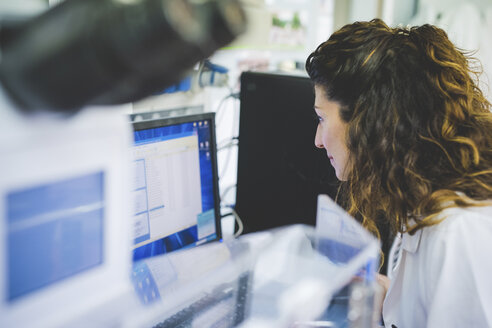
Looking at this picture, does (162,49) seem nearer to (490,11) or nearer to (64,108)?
(64,108)

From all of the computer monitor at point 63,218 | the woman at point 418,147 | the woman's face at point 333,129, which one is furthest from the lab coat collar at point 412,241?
the computer monitor at point 63,218

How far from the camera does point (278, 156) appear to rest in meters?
1.11

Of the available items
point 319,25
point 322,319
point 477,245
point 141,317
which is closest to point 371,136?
point 477,245

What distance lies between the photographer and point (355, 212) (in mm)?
918

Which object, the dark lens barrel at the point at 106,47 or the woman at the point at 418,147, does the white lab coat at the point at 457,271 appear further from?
the dark lens barrel at the point at 106,47

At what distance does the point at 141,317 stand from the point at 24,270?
15cm

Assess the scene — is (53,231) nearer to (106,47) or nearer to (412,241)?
(106,47)

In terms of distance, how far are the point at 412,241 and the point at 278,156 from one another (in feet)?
1.52

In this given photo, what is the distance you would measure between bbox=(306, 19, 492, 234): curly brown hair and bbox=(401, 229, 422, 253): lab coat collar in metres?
0.02

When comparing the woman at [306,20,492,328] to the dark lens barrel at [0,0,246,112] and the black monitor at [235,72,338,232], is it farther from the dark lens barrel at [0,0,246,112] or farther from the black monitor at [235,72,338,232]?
the dark lens barrel at [0,0,246,112]

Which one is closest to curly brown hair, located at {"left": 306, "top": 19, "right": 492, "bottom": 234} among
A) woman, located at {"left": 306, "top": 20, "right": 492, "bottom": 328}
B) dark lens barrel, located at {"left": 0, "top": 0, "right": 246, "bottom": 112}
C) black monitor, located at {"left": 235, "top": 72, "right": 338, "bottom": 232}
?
woman, located at {"left": 306, "top": 20, "right": 492, "bottom": 328}

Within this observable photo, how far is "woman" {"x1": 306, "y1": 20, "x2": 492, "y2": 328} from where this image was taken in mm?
649

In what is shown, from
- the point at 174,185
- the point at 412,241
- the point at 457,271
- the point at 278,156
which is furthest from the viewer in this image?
the point at 278,156

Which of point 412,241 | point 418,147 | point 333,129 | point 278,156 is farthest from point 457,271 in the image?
point 278,156
